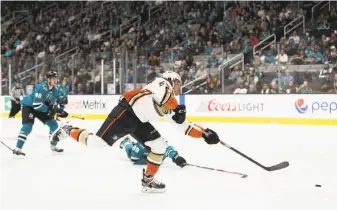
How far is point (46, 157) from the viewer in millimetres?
5594

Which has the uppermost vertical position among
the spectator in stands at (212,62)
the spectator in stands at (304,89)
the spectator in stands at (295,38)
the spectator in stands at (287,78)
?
the spectator in stands at (295,38)

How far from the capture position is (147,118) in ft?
11.9

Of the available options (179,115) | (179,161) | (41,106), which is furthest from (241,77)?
(179,115)

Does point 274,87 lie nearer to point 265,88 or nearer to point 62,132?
point 265,88

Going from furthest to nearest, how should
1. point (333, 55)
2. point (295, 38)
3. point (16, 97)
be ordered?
point (16, 97)
point (295, 38)
point (333, 55)

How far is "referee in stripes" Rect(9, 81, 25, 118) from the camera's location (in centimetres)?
1164

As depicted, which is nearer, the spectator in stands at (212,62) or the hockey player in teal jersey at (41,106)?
the hockey player in teal jersey at (41,106)

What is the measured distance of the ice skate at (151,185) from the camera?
144 inches

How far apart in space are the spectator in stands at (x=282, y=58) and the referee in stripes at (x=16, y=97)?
237 inches

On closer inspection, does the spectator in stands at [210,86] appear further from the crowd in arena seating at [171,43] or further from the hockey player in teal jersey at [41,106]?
the hockey player in teal jersey at [41,106]

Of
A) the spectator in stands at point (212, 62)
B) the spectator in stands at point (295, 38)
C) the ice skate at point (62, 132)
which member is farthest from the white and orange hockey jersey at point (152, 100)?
the spectator in stands at point (295, 38)

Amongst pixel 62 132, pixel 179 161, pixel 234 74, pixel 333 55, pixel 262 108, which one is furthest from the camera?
pixel 234 74

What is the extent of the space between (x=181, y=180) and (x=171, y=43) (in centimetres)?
926

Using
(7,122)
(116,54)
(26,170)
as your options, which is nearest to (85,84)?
(116,54)
